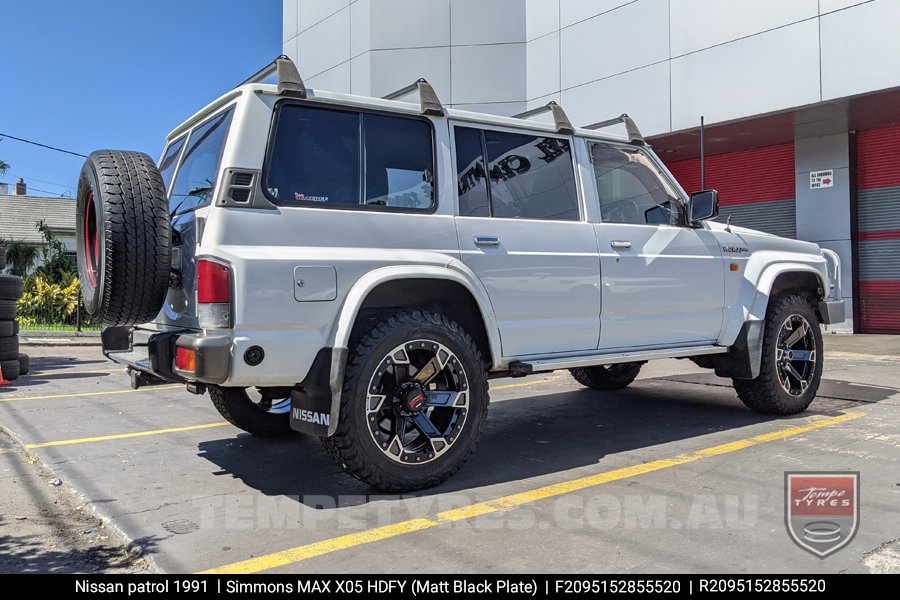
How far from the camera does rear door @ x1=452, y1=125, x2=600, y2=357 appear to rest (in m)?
4.29

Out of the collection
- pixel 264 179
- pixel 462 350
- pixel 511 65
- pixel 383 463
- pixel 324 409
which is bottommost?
pixel 383 463

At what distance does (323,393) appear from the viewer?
362cm

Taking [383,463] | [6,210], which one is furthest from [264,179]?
[6,210]

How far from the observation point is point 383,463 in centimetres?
376

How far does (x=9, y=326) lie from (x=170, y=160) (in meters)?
5.45

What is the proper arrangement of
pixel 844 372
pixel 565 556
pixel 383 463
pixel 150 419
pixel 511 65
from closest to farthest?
pixel 565 556
pixel 383 463
pixel 150 419
pixel 844 372
pixel 511 65

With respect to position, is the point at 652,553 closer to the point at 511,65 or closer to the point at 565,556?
the point at 565,556

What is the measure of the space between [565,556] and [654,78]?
14051mm

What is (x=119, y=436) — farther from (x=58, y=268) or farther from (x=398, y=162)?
(x=58, y=268)

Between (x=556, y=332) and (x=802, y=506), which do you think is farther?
(x=556, y=332)

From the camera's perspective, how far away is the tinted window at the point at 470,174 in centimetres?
432

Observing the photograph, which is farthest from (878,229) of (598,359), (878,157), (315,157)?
(315,157)

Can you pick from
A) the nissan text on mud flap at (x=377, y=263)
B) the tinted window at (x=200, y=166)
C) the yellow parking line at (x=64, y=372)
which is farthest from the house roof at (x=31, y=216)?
the nissan text on mud flap at (x=377, y=263)

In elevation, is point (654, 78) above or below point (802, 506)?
above
